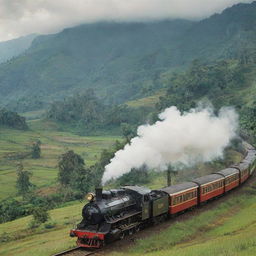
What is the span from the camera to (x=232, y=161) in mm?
57719

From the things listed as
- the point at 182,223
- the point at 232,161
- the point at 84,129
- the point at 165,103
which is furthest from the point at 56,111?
the point at 182,223

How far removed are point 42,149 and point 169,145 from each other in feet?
249

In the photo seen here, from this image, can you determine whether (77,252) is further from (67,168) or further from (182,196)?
(67,168)

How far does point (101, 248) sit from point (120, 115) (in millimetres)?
120784

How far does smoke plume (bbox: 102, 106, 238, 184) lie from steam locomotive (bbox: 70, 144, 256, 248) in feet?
10.8

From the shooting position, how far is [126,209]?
23234 millimetres

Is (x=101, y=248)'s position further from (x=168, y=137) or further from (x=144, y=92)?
(x=144, y=92)

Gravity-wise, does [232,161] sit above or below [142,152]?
below

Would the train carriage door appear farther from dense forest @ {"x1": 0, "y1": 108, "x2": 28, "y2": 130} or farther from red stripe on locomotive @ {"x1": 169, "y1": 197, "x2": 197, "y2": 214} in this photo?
dense forest @ {"x1": 0, "y1": 108, "x2": 28, "y2": 130}

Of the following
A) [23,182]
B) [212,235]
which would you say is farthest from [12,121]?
[212,235]

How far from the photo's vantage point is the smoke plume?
28.3 m

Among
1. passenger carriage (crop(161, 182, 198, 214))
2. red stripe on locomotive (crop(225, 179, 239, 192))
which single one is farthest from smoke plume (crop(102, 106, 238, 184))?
red stripe on locomotive (crop(225, 179, 239, 192))

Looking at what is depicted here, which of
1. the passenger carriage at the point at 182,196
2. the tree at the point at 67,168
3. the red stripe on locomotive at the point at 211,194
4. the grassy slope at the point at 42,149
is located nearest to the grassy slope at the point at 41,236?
the passenger carriage at the point at 182,196

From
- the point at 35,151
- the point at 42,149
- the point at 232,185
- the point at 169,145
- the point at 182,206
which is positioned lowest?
the point at 42,149
